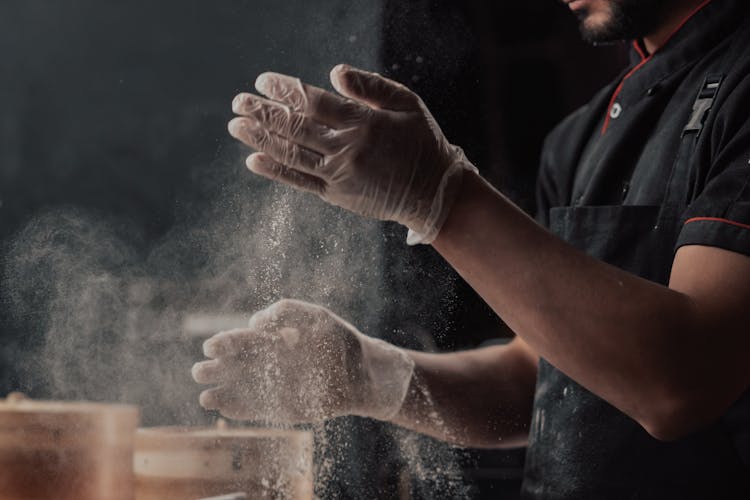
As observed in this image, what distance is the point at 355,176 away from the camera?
1.10m

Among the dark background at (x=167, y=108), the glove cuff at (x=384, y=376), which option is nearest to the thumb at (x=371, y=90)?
the dark background at (x=167, y=108)

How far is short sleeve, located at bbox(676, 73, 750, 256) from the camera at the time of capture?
1.13m

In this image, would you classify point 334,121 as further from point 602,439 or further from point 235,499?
point 602,439

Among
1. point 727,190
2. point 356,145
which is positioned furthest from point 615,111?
point 356,145

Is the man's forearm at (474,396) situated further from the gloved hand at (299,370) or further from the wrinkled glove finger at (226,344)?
the wrinkled glove finger at (226,344)

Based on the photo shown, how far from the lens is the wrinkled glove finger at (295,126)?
108 centimetres

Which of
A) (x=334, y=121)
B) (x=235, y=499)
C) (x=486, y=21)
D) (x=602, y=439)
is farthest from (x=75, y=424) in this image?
(x=486, y=21)

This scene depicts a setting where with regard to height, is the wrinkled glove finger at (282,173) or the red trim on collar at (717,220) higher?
the wrinkled glove finger at (282,173)

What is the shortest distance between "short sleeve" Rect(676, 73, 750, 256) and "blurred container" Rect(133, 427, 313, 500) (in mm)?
742

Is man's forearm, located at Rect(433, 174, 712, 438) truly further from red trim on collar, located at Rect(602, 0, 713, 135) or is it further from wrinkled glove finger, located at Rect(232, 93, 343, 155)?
red trim on collar, located at Rect(602, 0, 713, 135)

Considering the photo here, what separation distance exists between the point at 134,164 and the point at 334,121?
0.71 meters

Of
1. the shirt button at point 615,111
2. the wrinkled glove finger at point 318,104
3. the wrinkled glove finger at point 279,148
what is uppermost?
the shirt button at point 615,111

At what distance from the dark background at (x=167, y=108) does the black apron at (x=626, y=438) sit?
1.11 feet

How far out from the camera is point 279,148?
1087 mm
